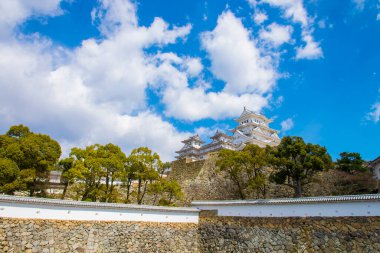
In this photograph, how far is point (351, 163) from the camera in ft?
47.8

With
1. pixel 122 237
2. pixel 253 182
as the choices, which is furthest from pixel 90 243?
pixel 253 182

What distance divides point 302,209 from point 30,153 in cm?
1147

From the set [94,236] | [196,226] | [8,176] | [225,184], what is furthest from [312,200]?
[8,176]

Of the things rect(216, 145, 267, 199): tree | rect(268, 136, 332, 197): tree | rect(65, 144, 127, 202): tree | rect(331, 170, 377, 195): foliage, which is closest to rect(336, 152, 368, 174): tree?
rect(331, 170, 377, 195): foliage

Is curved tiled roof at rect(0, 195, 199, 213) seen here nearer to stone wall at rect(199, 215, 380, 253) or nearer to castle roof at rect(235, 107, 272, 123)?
stone wall at rect(199, 215, 380, 253)

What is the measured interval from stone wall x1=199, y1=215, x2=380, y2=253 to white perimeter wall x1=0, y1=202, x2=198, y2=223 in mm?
1419

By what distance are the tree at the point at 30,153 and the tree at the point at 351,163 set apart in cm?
1420

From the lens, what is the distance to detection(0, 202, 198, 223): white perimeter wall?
348 inches

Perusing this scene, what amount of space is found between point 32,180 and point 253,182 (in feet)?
33.7

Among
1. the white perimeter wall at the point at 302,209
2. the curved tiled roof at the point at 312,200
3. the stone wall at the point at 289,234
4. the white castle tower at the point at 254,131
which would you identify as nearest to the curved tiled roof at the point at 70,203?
the stone wall at the point at 289,234

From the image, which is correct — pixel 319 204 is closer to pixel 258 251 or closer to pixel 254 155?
pixel 258 251

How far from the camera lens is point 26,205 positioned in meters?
9.01

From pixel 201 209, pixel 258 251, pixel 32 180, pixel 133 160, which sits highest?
pixel 133 160

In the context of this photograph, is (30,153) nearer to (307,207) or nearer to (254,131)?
(307,207)
